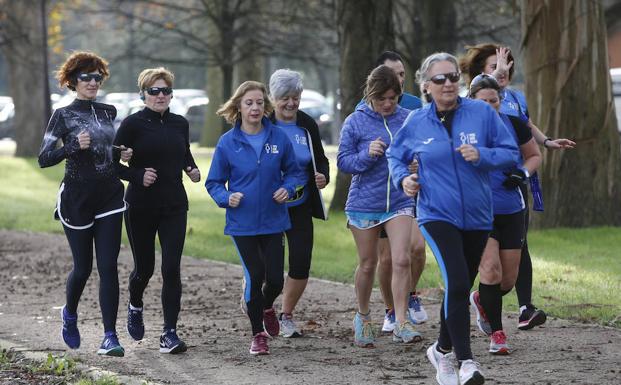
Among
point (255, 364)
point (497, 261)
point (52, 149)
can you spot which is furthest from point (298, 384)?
point (52, 149)

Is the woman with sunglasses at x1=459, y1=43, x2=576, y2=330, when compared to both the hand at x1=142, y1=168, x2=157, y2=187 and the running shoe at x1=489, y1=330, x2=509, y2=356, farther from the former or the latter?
the hand at x1=142, y1=168, x2=157, y2=187

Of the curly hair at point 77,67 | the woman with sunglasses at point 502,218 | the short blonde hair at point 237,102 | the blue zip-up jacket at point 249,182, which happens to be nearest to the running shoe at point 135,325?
the blue zip-up jacket at point 249,182

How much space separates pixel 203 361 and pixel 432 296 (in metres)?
3.46

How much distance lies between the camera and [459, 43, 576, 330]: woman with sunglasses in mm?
8461

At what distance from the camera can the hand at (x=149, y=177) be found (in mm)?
8312

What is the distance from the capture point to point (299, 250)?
29.7 ft

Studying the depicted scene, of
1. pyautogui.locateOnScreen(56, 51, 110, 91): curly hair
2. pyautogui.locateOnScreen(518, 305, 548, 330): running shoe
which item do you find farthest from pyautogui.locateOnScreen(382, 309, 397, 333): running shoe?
pyautogui.locateOnScreen(56, 51, 110, 91): curly hair

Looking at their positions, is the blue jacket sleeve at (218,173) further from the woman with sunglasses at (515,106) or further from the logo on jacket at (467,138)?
the logo on jacket at (467,138)

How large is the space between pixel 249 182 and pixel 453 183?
1.97m

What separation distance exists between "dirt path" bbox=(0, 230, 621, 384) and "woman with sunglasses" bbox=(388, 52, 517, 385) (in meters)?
0.45

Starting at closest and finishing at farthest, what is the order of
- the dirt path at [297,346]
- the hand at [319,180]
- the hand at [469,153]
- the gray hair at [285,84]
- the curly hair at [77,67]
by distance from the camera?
the hand at [469,153]
the dirt path at [297,346]
the curly hair at [77,67]
the gray hair at [285,84]
the hand at [319,180]

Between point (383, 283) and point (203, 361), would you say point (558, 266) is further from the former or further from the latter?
point (203, 361)

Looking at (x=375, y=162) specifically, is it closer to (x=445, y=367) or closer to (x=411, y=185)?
(x=411, y=185)

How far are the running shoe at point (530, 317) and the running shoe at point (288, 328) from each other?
1.52m
